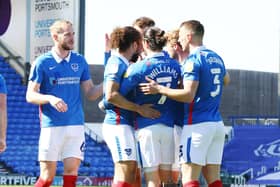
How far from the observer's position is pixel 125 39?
25.5 feet

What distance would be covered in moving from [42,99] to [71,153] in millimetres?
687

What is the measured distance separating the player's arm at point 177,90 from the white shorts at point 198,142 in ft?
1.03

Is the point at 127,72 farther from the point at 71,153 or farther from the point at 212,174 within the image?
the point at 71,153

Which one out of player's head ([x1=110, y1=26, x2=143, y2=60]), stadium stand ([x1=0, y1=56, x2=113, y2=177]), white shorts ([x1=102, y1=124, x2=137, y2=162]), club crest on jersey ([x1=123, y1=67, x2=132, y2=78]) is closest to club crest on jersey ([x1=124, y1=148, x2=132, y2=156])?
white shorts ([x1=102, y1=124, x2=137, y2=162])

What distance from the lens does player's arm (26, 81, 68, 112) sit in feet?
26.1

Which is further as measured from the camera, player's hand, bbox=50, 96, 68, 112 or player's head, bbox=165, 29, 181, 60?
player's head, bbox=165, 29, 181, 60

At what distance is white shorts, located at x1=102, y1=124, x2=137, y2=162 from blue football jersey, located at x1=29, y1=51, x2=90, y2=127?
941 millimetres

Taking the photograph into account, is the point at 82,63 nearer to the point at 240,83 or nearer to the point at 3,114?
the point at 3,114

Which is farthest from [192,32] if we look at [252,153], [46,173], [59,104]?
[252,153]

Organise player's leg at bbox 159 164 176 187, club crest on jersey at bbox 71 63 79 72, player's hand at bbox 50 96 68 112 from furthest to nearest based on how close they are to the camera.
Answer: club crest on jersey at bbox 71 63 79 72 → player's hand at bbox 50 96 68 112 → player's leg at bbox 159 164 176 187

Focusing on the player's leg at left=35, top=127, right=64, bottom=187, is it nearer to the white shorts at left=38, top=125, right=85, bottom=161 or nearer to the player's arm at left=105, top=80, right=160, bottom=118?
Answer: the white shorts at left=38, top=125, right=85, bottom=161

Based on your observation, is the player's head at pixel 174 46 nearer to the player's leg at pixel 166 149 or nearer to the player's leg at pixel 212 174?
the player's leg at pixel 166 149

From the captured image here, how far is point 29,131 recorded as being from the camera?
78.1 ft

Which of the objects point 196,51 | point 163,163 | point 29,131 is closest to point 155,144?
point 163,163
